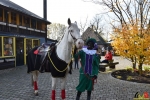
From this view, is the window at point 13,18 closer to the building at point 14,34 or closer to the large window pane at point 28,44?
the building at point 14,34

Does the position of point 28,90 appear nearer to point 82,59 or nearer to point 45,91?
point 45,91

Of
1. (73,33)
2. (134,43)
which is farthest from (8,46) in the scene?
(73,33)

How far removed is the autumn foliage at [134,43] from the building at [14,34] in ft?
27.9

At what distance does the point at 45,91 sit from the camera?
6.86 metres

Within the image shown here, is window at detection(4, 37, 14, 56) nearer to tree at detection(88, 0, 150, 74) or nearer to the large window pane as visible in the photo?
the large window pane

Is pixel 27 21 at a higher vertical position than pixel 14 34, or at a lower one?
higher

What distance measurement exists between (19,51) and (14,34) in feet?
5.67

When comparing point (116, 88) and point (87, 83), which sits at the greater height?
point (87, 83)

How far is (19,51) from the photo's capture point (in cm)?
1586

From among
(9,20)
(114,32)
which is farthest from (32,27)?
(114,32)

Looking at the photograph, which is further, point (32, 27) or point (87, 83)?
point (32, 27)

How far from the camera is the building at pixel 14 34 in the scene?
13.6 meters

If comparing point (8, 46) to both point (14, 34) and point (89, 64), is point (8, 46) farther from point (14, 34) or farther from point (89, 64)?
point (89, 64)

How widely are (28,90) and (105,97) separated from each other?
3.03 meters
